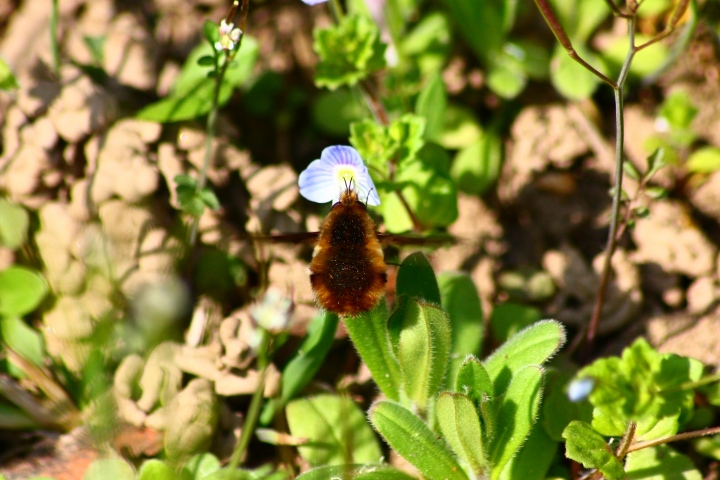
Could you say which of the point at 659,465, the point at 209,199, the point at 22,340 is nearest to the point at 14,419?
the point at 22,340

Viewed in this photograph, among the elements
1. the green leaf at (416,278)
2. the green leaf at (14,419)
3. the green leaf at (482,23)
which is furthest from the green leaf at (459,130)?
the green leaf at (14,419)

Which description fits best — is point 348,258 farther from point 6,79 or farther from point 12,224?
point 6,79

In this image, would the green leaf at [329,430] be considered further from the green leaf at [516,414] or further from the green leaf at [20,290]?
the green leaf at [20,290]

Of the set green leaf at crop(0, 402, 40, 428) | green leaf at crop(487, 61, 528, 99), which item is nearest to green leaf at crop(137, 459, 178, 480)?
green leaf at crop(0, 402, 40, 428)

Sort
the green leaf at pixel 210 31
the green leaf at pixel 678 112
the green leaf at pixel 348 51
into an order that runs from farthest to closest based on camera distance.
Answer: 1. the green leaf at pixel 678 112
2. the green leaf at pixel 348 51
3. the green leaf at pixel 210 31

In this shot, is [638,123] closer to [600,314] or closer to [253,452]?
[600,314]

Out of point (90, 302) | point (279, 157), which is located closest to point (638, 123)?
point (279, 157)

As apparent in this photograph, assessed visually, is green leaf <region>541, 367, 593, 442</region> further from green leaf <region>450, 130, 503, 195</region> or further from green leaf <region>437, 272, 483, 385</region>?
green leaf <region>450, 130, 503, 195</region>
